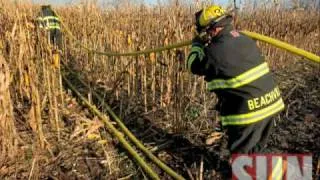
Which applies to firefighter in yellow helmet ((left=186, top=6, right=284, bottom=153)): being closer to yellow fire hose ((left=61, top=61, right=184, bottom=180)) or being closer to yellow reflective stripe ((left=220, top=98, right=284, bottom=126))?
yellow reflective stripe ((left=220, top=98, right=284, bottom=126))

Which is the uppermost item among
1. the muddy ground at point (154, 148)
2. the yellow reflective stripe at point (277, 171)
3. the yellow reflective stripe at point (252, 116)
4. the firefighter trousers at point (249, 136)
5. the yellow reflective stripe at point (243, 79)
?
the yellow reflective stripe at point (243, 79)

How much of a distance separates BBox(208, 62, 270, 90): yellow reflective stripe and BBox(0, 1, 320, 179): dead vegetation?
816mm

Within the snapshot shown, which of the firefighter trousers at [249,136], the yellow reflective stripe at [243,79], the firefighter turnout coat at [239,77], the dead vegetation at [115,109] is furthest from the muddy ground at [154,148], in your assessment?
the yellow reflective stripe at [243,79]

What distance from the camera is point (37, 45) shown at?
4.68m

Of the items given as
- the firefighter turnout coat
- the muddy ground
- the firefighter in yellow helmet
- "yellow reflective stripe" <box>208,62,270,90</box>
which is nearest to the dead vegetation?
the muddy ground

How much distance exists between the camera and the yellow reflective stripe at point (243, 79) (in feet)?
11.3

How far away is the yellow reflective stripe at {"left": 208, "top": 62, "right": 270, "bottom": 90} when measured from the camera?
3.44m

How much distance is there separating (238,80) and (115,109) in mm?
2300

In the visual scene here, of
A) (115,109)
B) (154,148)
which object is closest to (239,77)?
(154,148)

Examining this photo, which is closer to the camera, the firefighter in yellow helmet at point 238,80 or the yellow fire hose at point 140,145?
the firefighter in yellow helmet at point 238,80

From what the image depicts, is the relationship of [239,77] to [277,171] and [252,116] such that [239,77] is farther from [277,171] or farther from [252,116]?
[277,171]

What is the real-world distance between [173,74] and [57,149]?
1.48m

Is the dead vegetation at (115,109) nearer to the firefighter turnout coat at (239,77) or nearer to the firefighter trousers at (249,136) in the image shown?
the firefighter trousers at (249,136)

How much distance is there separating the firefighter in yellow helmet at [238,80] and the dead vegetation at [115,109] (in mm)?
538
